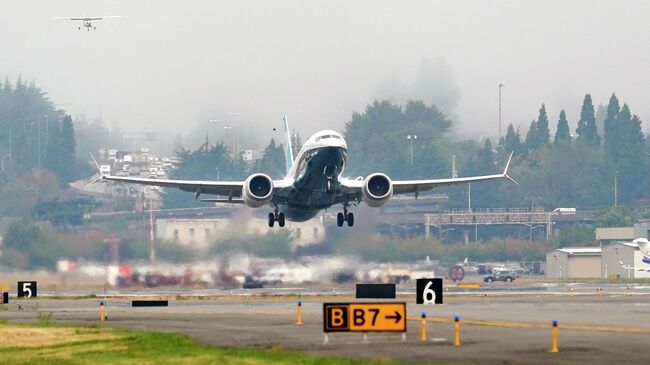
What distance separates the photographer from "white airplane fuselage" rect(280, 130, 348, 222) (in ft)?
259

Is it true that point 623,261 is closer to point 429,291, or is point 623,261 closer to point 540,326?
point 429,291

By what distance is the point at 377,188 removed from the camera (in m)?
83.7

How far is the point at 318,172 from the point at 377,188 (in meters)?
4.77

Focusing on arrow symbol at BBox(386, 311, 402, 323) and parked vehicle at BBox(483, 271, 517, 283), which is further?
parked vehicle at BBox(483, 271, 517, 283)

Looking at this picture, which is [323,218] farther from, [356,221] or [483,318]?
[483,318]

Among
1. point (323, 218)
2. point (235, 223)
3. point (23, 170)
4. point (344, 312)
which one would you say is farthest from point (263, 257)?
point (23, 170)

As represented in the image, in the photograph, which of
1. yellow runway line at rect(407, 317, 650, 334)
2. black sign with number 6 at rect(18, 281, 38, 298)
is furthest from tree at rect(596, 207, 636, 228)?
yellow runway line at rect(407, 317, 650, 334)

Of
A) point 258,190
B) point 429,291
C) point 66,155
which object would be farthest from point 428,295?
point 66,155

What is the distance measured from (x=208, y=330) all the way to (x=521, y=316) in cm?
1309

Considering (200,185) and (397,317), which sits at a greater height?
(200,185)

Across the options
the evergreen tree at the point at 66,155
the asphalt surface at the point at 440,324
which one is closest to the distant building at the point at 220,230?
the asphalt surface at the point at 440,324

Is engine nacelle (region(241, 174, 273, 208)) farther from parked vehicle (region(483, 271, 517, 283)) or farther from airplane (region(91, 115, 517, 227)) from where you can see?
parked vehicle (region(483, 271, 517, 283))

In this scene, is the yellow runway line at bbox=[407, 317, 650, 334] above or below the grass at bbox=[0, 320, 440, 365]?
above

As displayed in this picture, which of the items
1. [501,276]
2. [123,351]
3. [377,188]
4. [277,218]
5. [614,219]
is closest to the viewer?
[123,351]
